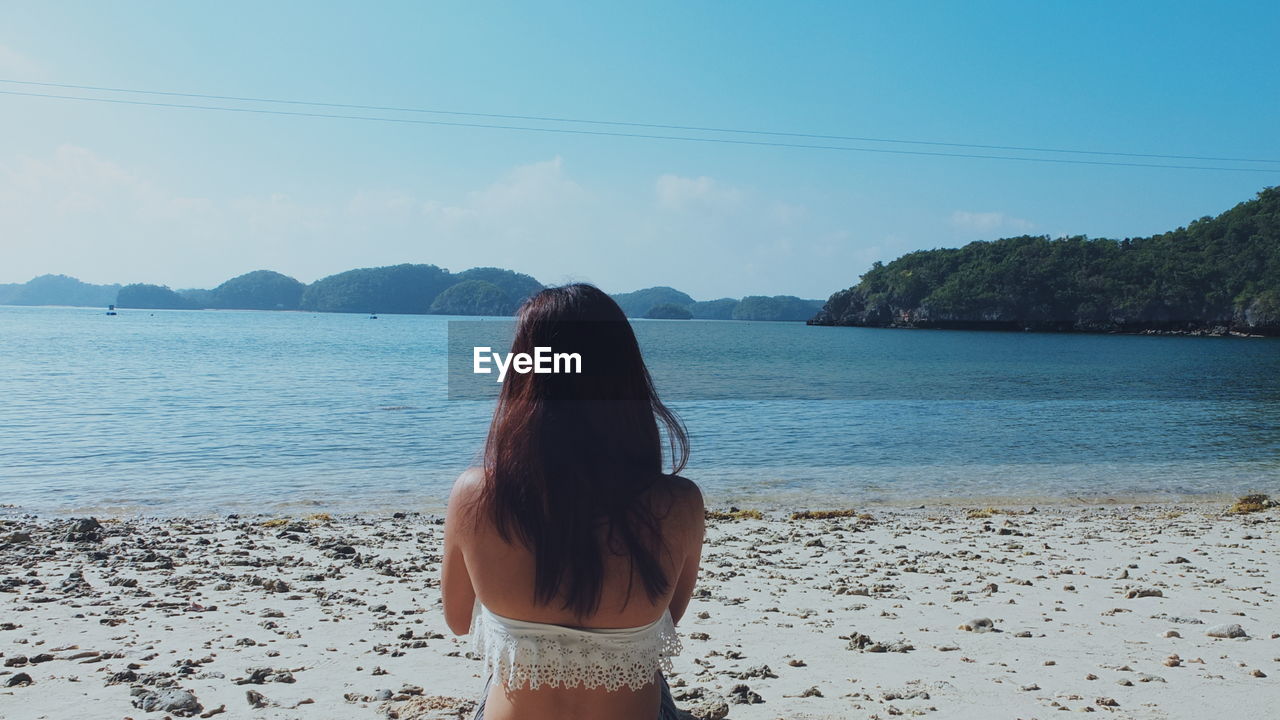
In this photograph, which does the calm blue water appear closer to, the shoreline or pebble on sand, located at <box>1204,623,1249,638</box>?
the shoreline

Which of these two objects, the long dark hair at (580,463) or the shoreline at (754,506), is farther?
the shoreline at (754,506)

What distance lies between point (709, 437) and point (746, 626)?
15137 mm

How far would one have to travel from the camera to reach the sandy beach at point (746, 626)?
4.25 meters

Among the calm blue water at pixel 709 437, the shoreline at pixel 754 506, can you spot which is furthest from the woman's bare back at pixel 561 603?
the calm blue water at pixel 709 437

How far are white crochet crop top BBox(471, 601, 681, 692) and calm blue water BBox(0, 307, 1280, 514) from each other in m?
10.1

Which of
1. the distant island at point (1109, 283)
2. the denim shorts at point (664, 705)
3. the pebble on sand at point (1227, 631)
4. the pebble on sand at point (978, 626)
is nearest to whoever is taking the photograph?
the denim shorts at point (664, 705)

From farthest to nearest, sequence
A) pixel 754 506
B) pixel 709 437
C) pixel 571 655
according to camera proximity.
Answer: pixel 709 437 → pixel 754 506 → pixel 571 655

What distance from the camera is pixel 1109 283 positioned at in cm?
12600

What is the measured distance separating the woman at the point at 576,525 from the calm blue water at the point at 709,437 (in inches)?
399

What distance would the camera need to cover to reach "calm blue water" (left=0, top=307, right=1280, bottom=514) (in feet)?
44.4

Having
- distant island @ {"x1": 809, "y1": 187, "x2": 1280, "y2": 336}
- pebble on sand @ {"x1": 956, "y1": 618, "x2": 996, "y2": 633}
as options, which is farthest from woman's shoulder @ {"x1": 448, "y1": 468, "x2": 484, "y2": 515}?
distant island @ {"x1": 809, "y1": 187, "x2": 1280, "y2": 336}

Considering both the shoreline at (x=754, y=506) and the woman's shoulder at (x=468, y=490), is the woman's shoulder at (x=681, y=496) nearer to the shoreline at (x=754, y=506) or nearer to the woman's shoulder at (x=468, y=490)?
the woman's shoulder at (x=468, y=490)

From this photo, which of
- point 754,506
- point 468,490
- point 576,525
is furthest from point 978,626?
point 754,506

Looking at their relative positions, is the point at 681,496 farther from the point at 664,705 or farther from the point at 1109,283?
Result: the point at 1109,283
